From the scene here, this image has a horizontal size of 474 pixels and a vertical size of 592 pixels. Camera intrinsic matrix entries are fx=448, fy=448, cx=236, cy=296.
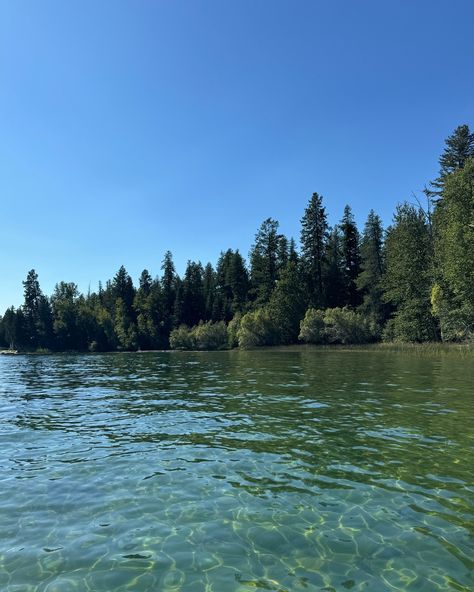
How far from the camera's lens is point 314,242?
94250 mm

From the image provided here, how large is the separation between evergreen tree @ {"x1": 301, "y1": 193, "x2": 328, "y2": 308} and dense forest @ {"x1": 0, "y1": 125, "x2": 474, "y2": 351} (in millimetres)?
211

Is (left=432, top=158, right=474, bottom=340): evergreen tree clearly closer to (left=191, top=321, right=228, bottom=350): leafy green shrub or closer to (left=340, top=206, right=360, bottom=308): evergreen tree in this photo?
(left=340, top=206, right=360, bottom=308): evergreen tree

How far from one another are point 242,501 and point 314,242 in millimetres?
89431

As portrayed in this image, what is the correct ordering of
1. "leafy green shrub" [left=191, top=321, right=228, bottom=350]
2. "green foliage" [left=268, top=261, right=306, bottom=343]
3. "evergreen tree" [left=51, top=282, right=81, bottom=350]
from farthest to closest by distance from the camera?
"evergreen tree" [left=51, top=282, right=81, bottom=350] → "leafy green shrub" [left=191, top=321, right=228, bottom=350] → "green foliage" [left=268, top=261, right=306, bottom=343]

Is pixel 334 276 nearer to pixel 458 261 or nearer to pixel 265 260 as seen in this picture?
pixel 265 260

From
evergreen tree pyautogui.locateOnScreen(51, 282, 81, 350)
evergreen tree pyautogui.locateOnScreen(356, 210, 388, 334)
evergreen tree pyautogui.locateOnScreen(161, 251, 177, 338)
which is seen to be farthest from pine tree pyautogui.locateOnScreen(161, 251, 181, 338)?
evergreen tree pyautogui.locateOnScreen(356, 210, 388, 334)

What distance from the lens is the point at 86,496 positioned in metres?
7.95

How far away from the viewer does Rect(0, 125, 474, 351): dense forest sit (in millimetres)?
51625

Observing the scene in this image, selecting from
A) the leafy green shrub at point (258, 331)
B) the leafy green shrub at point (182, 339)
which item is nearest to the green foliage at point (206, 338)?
the leafy green shrub at point (182, 339)

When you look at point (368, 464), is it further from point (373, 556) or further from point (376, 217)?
point (376, 217)

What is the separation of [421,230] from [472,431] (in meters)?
55.7

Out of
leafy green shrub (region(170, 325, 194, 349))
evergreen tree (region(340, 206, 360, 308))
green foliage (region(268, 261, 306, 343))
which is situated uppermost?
evergreen tree (region(340, 206, 360, 308))

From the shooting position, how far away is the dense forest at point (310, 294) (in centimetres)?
5162

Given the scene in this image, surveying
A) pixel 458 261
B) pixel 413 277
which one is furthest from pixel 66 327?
pixel 458 261
